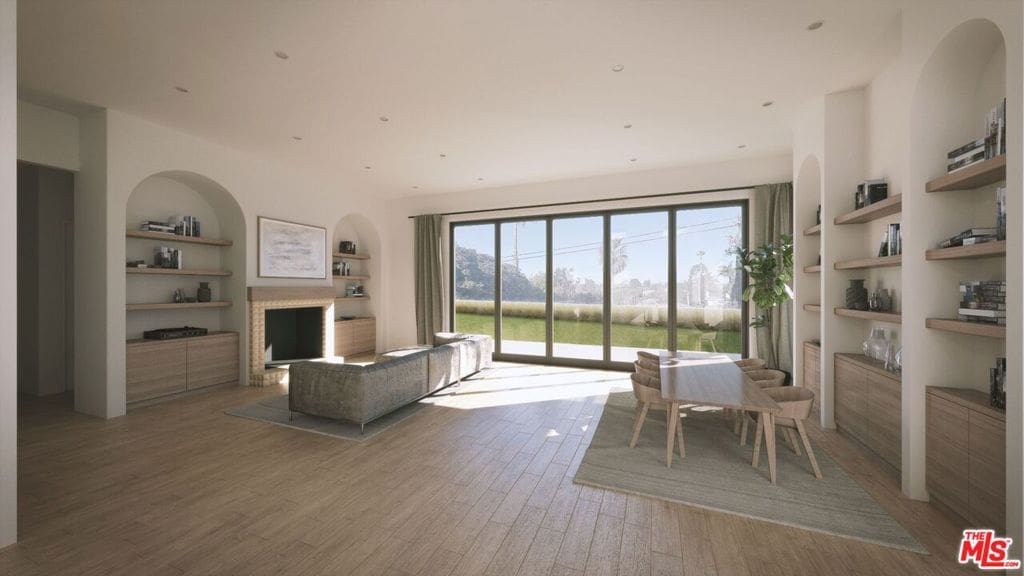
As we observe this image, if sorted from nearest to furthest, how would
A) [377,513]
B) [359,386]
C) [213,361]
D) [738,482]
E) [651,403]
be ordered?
[377,513], [738,482], [651,403], [359,386], [213,361]

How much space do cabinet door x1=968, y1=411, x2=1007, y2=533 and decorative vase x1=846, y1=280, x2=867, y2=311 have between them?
145cm

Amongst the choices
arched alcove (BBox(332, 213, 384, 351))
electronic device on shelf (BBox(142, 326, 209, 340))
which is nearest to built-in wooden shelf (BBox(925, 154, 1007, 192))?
electronic device on shelf (BBox(142, 326, 209, 340))

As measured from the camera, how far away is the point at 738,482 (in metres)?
2.62

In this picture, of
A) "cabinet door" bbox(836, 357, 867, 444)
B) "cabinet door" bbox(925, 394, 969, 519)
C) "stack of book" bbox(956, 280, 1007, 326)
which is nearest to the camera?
"stack of book" bbox(956, 280, 1007, 326)

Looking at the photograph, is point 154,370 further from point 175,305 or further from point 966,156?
point 966,156

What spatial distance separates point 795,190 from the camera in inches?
164

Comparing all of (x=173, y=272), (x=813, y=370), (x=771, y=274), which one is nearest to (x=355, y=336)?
(x=173, y=272)

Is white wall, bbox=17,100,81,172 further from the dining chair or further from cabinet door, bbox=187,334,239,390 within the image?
the dining chair

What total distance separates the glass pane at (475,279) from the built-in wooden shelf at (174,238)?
360 centimetres

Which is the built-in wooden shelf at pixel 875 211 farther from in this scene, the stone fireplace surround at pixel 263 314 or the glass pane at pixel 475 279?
the stone fireplace surround at pixel 263 314

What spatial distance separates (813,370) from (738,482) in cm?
201

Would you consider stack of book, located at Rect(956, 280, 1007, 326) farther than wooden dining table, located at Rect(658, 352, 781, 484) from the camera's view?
No

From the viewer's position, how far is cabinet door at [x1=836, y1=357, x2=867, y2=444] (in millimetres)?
3086

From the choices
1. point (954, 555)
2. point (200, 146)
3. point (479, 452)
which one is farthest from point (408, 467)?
point (200, 146)
